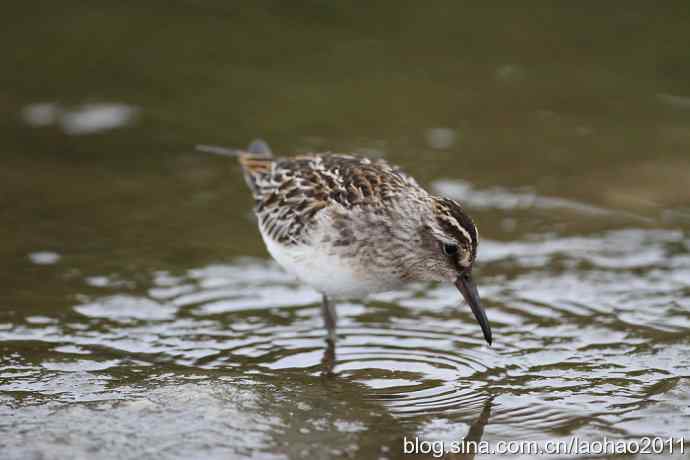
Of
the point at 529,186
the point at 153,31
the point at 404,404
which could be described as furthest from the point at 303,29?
the point at 404,404

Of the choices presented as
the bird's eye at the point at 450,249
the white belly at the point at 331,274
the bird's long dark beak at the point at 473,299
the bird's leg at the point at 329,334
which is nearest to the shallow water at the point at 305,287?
the bird's leg at the point at 329,334

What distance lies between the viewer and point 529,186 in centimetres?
1274

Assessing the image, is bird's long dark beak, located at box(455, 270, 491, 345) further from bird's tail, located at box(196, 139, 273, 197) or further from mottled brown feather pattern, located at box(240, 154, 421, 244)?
bird's tail, located at box(196, 139, 273, 197)

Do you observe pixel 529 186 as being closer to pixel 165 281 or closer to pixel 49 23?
pixel 165 281

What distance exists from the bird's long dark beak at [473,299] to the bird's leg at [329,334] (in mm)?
1179

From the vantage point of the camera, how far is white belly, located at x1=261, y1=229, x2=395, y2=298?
884 centimetres

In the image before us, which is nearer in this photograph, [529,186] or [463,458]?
[463,458]

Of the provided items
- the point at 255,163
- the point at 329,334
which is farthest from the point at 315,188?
the point at 255,163

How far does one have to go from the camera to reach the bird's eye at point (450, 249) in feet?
28.0

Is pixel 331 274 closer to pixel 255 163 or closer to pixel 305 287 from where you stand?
pixel 305 287

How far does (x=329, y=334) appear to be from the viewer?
9359mm

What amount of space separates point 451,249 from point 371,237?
0.67m

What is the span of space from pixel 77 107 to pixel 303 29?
3.71 meters

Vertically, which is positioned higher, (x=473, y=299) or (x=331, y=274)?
(x=331, y=274)
